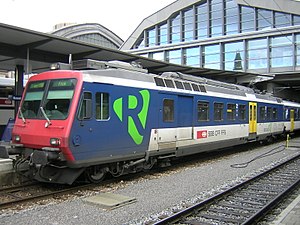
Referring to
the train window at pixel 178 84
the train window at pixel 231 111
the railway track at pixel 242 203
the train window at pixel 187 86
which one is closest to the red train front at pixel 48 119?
the railway track at pixel 242 203

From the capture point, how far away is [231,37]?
3822 centimetres

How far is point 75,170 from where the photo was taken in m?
8.55

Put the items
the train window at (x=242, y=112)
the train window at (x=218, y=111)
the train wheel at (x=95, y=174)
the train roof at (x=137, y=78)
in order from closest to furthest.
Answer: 1. the train roof at (x=137, y=78)
2. the train wheel at (x=95, y=174)
3. the train window at (x=218, y=111)
4. the train window at (x=242, y=112)

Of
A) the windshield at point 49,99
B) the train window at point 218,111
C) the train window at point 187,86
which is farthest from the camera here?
the train window at point 218,111

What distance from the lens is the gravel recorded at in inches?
257

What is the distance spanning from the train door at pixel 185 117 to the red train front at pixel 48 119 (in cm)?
450

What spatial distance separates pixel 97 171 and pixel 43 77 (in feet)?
9.25

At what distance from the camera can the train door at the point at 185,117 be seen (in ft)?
39.4

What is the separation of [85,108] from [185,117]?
4.77 meters

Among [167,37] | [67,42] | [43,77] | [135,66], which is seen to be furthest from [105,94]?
[167,37]

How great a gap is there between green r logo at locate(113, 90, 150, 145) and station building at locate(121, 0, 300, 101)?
909 inches

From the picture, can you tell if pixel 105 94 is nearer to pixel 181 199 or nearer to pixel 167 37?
pixel 181 199

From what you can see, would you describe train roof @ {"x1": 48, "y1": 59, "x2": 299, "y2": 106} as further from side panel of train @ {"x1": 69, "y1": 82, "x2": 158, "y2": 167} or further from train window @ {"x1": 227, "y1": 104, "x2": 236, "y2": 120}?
train window @ {"x1": 227, "y1": 104, "x2": 236, "y2": 120}

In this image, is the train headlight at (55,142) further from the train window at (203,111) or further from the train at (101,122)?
the train window at (203,111)
